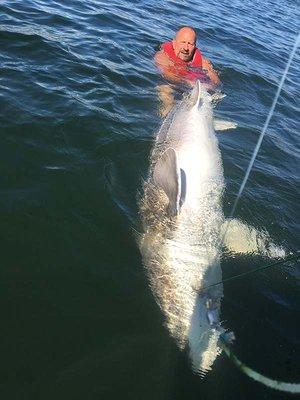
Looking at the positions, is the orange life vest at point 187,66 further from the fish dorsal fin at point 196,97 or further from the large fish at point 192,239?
the large fish at point 192,239

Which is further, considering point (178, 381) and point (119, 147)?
point (119, 147)

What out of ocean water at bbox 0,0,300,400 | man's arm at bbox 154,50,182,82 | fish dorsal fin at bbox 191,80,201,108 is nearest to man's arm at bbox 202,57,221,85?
ocean water at bbox 0,0,300,400

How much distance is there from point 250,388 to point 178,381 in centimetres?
76

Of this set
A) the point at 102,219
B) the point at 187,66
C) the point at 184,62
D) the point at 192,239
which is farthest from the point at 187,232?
the point at 184,62

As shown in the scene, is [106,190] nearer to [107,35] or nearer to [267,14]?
[107,35]

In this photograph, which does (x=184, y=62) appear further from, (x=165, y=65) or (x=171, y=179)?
(x=171, y=179)

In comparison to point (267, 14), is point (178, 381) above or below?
below

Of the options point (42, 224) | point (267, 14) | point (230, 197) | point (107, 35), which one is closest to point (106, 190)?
point (42, 224)

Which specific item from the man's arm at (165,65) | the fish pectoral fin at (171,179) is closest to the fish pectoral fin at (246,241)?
the fish pectoral fin at (171,179)

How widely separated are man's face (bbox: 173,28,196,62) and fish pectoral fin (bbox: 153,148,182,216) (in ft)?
18.2

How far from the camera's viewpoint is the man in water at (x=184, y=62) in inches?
432

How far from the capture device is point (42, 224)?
5.92 metres

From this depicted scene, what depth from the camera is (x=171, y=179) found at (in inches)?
242

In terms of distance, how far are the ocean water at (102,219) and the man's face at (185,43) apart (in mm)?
817
